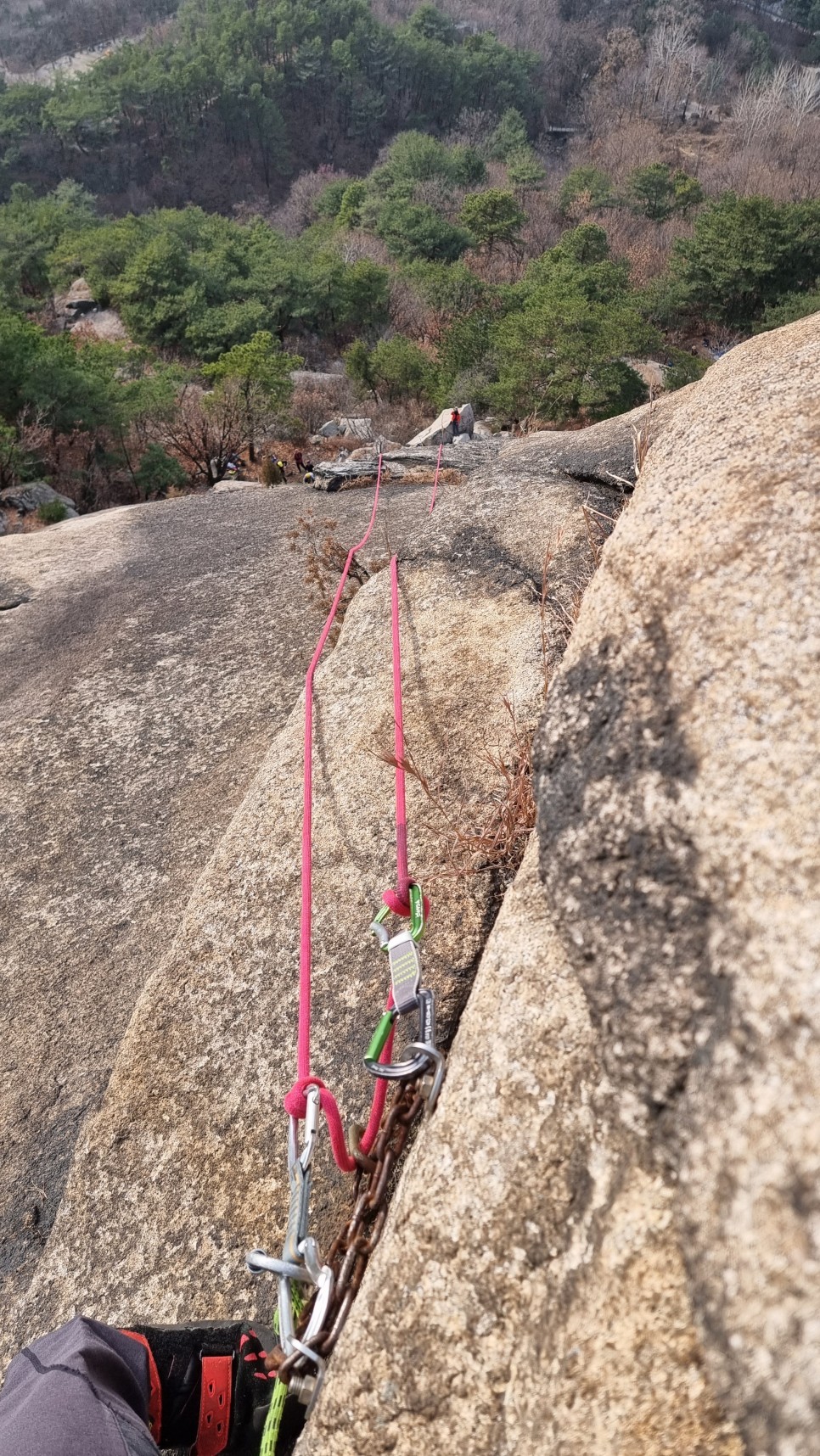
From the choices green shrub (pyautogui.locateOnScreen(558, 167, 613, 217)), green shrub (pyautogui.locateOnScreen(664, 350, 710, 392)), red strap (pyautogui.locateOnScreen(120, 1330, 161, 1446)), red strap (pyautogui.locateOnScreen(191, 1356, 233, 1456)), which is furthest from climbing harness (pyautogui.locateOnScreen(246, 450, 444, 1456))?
green shrub (pyautogui.locateOnScreen(558, 167, 613, 217))

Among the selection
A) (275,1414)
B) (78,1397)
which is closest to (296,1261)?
(275,1414)

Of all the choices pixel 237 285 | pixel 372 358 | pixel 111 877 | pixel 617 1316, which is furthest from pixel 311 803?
pixel 237 285

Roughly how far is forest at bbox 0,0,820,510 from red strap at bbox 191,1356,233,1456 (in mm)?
16716

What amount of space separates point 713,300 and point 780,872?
37.5 meters

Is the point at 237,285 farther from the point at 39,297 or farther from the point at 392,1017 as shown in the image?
the point at 392,1017

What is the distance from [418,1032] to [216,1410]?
904 mm

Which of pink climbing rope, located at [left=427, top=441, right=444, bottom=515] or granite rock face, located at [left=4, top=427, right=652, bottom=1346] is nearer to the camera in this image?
granite rock face, located at [left=4, top=427, right=652, bottom=1346]

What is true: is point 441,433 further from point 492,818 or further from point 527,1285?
point 527,1285

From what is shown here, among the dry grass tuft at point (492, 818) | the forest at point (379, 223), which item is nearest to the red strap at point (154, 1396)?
the dry grass tuft at point (492, 818)

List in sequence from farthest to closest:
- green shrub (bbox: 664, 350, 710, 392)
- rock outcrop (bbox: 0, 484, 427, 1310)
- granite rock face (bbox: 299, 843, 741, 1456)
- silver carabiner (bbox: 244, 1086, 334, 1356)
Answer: green shrub (bbox: 664, 350, 710, 392) → rock outcrop (bbox: 0, 484, 427, 1310) → silver carabiner (bbox: 244, 1086, 334, 1356) → granite rock face (bbox: 299, 843, 741, 1456)

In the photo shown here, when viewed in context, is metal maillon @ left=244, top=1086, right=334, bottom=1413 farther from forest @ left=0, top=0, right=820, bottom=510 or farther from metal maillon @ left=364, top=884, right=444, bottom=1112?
forest @ left=0, top=0, right=820, bottom=510

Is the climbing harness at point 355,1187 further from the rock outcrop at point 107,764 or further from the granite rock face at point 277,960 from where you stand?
the rock outcrop at point 107,764

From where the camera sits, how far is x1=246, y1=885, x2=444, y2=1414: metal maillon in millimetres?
1455

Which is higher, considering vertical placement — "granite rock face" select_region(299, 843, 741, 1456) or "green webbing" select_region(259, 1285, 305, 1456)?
"granite rock face" select_region(299, 843, 741, 1456)
